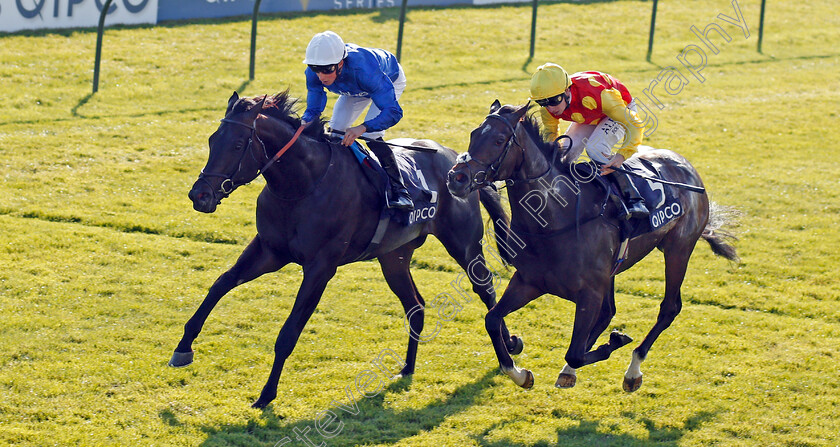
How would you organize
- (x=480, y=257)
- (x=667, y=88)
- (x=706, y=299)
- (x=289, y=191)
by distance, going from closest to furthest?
(x=289, y=191), (x=480, y=257), (x=706, y=299), (x=667, y=88)

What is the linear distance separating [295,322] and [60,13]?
12108 millimetres

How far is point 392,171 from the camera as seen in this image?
7.40m

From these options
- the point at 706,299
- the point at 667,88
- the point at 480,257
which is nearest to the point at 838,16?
the point at 667,88

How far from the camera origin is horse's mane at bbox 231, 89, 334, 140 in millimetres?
6449

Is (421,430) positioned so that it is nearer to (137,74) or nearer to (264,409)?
(264,409)

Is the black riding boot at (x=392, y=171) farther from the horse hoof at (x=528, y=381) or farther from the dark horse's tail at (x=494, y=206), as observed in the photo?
the horse hoof at (x=528, y=381)

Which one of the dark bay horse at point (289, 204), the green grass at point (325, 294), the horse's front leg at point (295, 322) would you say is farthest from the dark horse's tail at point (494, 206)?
the horse's front leg at point (295, 322)

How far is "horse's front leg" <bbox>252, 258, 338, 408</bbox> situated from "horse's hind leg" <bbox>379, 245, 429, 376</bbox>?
1041 mm

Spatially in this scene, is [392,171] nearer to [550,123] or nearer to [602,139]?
[550,123]

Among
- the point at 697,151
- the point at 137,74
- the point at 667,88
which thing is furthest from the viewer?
the point at 667,88

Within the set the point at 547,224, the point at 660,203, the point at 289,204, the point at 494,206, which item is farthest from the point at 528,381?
the point at 289,204

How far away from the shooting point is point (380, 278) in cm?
1006

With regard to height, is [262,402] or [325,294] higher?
[262,402]

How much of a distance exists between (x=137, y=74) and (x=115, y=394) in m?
10.1
